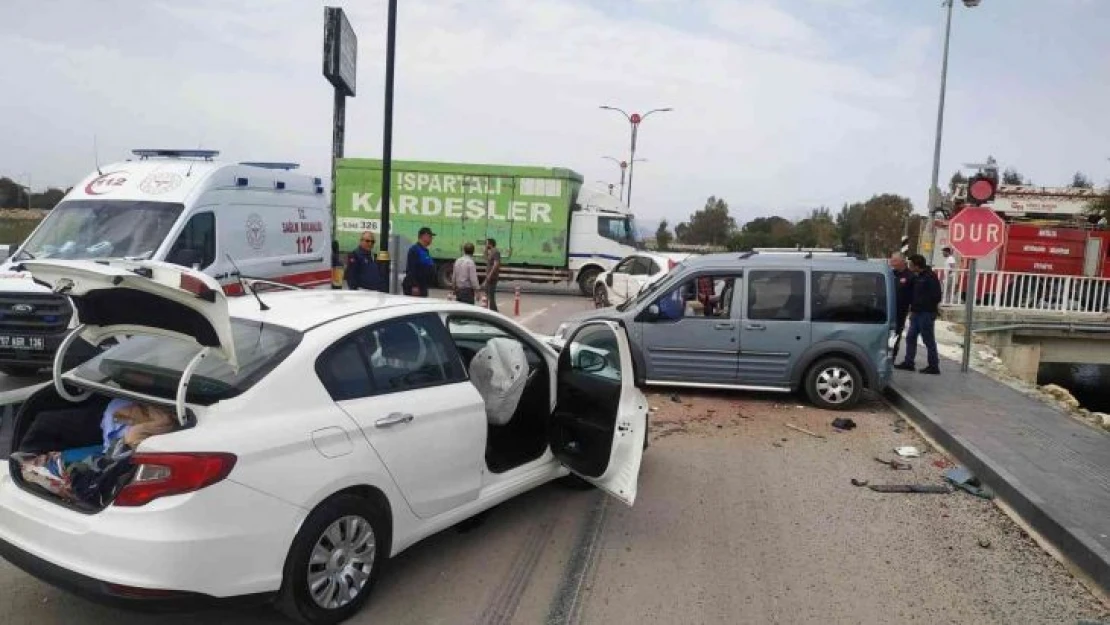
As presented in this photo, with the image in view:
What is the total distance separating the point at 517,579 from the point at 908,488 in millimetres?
3527

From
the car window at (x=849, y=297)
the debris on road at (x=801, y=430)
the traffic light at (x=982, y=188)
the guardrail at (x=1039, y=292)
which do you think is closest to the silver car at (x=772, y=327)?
the car window at (x=849, y=297)

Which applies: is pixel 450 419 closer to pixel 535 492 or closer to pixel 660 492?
pixel 535 492

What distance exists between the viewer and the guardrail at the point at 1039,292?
17.2 metres

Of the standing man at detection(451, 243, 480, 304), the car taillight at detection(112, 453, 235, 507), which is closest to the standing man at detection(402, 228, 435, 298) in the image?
the standing man at detection(451, 243, 480, 304)

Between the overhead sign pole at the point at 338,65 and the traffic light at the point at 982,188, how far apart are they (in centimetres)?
1734

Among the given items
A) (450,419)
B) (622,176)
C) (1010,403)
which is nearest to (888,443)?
(1010,403)

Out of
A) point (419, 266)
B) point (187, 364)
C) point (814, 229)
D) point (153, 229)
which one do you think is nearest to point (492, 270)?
point (419, 266)

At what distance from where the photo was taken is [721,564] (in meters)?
4.64

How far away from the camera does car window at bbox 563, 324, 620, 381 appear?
199 inches

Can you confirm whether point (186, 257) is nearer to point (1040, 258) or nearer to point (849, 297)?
point (849, 297)

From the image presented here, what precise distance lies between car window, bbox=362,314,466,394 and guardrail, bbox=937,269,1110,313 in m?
15.7

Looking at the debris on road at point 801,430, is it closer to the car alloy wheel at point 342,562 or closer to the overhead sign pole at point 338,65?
the car alloy wheel at point 342,562

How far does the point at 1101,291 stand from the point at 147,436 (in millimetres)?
19395

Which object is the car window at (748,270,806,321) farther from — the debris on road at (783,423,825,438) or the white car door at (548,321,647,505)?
the white car door at (548,321,647,505)
